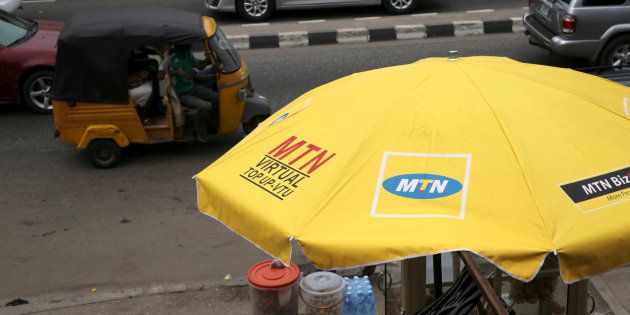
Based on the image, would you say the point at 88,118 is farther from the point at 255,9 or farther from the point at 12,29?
the point at 255,9

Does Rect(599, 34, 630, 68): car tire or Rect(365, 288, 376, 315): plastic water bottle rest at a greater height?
Rect(365, 288, 376, 315): plastic water bottle

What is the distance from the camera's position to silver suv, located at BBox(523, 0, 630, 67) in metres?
10.6

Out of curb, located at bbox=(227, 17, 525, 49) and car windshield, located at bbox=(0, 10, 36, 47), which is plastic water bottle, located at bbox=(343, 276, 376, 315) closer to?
car windshield, located at bbox=(0, 10, 36, 47)

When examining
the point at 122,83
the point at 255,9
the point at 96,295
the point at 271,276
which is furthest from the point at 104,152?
the point at 255,9

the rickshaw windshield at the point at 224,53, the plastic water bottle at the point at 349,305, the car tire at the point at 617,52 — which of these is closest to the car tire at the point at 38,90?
the rickshaw windshield at the point at 224,53

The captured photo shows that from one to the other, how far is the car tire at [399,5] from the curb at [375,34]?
108cm

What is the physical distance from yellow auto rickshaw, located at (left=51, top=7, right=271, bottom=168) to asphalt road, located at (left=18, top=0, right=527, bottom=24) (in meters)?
5.87

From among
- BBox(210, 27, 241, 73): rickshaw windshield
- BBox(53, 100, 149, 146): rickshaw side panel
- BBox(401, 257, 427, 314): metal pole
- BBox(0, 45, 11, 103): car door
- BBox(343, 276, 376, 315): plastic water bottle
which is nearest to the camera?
BBox(401, 257, 427, 314): metal pole

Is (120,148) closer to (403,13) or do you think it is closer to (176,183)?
(176,183)

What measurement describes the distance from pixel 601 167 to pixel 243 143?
1745mm

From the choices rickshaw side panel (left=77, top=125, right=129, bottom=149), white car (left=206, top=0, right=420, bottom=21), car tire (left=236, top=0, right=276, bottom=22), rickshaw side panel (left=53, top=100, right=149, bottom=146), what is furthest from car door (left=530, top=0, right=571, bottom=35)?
rickshaw side panel (left=77, top=125, right=129, bottom=149)

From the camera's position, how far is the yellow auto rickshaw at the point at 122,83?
26.9ft

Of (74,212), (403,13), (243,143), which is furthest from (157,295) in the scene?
(403,13)

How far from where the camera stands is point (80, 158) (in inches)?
352
